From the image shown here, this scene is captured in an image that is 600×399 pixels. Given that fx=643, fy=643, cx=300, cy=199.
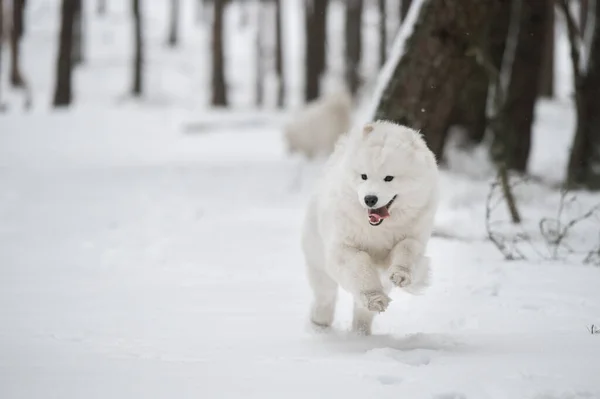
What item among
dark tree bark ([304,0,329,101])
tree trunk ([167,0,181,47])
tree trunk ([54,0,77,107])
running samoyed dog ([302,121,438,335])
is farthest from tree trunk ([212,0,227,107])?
running samoyed dog ([302,121,438,335])

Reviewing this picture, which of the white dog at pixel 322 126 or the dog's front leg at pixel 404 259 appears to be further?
the white dog at pixel 322 126

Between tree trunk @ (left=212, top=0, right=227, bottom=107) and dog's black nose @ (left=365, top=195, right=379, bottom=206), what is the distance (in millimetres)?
17313

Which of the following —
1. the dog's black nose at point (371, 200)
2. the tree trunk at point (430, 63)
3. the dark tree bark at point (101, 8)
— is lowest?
the dog's black nose at point (371, 200)

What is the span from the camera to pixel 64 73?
1817 cm

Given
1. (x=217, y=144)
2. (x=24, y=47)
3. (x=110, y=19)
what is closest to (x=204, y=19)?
(x=110, y=19)

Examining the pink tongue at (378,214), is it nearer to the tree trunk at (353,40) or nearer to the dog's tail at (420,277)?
the dog's tail at (420,277)

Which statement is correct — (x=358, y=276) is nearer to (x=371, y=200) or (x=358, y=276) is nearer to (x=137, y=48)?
(x=371, y=200)

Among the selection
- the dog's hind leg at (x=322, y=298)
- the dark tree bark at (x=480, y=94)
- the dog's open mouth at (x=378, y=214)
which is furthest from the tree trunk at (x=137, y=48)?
the dog's open mouth at (x=378, y=214)

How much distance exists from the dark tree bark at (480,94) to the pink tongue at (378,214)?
22.9ft

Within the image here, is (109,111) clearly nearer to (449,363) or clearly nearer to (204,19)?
(449,363)

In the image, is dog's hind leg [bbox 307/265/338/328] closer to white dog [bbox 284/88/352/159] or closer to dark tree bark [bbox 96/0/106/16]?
white dog [bbox 284/88/352/159]

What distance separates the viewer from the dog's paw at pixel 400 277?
323cm

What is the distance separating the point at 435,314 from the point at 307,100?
589 inches

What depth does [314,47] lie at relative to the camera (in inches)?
746
